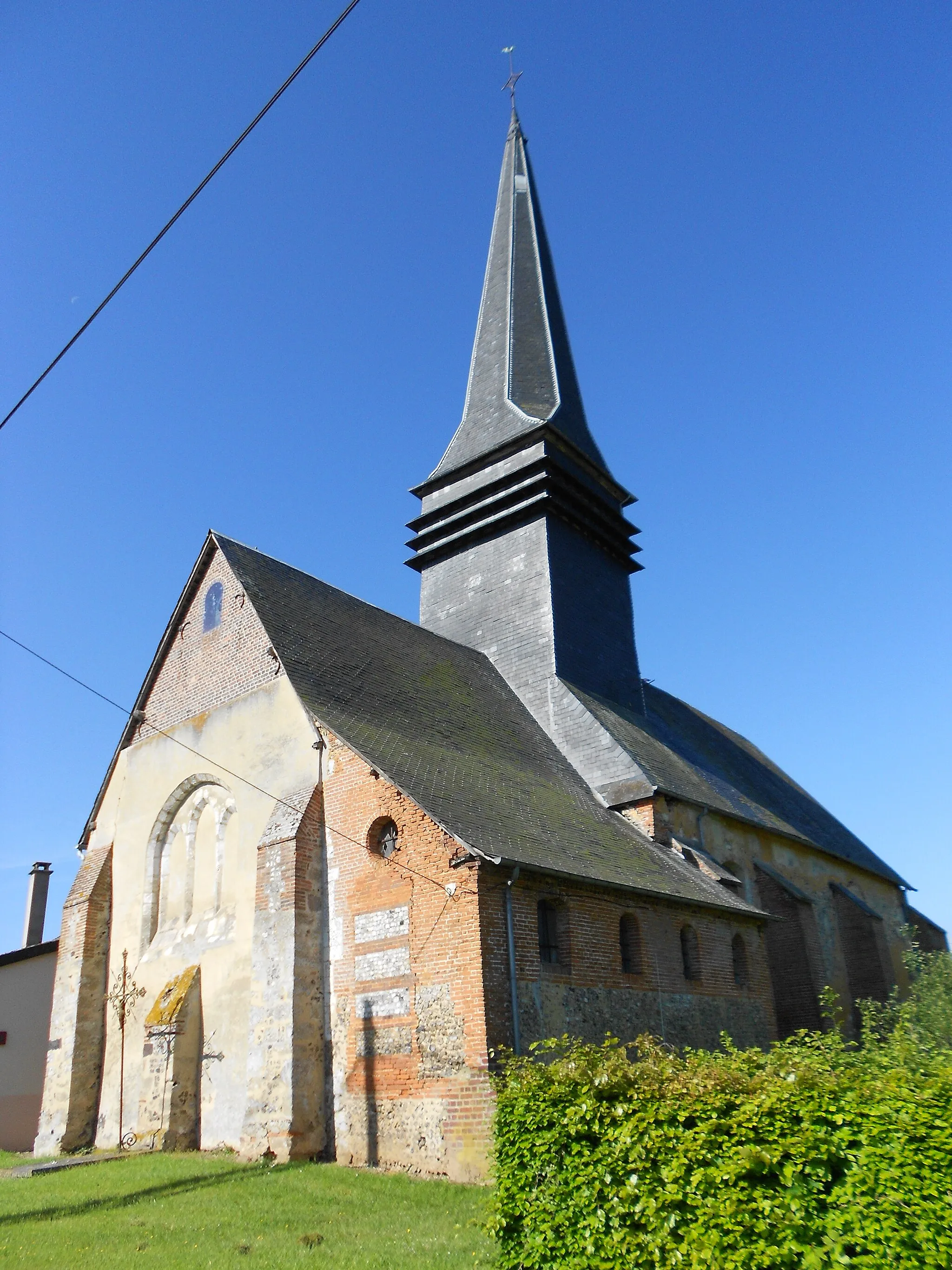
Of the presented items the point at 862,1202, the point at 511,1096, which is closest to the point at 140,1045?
the point at 511,1096

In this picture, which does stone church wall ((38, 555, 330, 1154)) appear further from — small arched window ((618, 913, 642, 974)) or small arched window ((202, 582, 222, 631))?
small arched window ((618, 913, 642, 974))

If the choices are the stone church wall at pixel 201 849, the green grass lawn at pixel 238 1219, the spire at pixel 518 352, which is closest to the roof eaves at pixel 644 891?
the stone church wall at pixel 201 849

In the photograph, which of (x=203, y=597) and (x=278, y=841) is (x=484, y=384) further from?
(x=278, y=841)

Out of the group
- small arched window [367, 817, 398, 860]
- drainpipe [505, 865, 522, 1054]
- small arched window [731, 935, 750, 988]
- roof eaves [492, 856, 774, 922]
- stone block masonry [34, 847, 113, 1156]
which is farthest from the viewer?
small arched window [731, 935, 750, 988]

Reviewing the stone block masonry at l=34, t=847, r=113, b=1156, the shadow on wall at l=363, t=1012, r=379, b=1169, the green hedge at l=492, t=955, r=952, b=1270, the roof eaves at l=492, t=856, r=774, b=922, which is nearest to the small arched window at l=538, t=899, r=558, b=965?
the roof eaves at l=492, t=856, r=774, b=922

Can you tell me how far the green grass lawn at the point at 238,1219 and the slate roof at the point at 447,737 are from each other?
386cm

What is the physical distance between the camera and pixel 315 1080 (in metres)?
12.0

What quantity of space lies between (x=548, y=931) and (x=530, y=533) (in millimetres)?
11048

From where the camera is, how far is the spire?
24078 mm

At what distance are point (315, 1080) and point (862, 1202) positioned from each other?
26.8 feet

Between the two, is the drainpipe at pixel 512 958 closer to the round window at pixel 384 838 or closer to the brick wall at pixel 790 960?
the round window at pixel 384 838

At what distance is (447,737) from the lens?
1588cm

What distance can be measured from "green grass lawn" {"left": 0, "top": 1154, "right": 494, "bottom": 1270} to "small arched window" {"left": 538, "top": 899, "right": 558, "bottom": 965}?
122 inches

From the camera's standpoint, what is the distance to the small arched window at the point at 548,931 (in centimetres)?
1248
